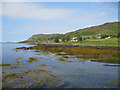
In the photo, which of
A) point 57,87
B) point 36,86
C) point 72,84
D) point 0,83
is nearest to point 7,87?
point 0,83

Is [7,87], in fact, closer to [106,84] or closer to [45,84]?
[45,84]

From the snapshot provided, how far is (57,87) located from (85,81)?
3.46 meters

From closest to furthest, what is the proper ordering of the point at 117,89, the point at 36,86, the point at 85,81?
1. the point at 117,89
2. the point at 36,86
3. the point at 85,81

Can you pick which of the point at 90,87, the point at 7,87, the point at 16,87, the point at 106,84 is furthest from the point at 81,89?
the point at 7,87

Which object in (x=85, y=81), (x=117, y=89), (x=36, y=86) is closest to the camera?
(x=117, y=89)

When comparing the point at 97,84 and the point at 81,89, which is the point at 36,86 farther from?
the point at 97,84

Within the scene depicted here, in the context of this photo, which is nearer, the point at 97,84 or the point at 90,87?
the point at 90,87

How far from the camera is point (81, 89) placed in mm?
8773

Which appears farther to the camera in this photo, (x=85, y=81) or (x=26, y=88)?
(x=85, y=81)

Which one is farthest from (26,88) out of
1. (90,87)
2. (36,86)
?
(90,87)

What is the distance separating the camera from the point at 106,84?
9734 millimetres

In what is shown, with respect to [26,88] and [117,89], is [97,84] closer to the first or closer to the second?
A: [117,89]

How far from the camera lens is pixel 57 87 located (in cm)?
916

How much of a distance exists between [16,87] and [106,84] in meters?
9.40
